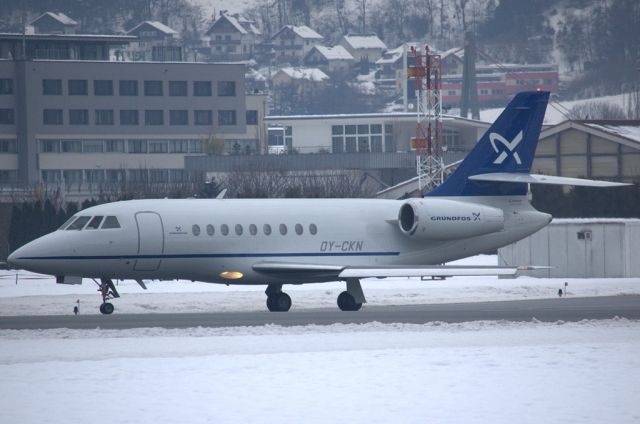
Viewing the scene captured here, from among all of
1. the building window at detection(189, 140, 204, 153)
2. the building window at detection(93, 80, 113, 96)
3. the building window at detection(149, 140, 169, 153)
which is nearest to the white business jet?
the building window at detection(93, 80, 113, 96)

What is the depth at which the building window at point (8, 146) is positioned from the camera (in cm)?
11475

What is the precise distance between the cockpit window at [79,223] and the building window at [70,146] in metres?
86.0

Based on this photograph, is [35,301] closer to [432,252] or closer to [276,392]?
[432,252]

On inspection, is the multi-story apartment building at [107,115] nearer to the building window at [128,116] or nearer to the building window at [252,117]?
the building window at [128,116]

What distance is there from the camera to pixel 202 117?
122562 millimetres

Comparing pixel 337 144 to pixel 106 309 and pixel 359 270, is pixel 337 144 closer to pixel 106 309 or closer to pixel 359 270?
pixel 359 270

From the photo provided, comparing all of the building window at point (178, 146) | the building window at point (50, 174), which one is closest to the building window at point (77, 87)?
the building window at point (50, 174)

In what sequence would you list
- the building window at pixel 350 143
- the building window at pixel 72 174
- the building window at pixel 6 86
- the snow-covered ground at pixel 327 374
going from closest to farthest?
the snow-covered ground at pixel 327 374 < the building window at pixel 6 86 < the building window at pixel 350 143 < the building window at pixel 72 174

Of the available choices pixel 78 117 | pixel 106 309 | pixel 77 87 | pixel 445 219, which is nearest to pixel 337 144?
pixel 78 117

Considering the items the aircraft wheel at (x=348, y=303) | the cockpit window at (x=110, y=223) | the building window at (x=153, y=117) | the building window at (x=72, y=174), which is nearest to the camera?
the cockpit window at (x=110, y=223)

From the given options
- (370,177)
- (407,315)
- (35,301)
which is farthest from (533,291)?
(370,177)

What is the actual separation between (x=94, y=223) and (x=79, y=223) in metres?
0.38

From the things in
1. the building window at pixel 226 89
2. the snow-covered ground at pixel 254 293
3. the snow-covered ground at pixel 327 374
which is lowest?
the snow-covered ground at pixel 254 293

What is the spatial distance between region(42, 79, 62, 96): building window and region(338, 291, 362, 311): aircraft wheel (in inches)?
3302
